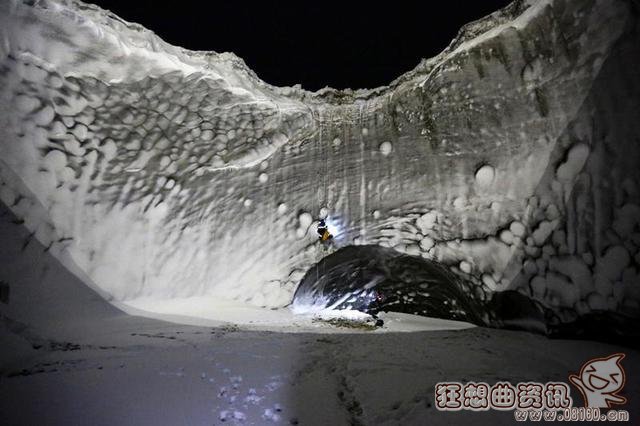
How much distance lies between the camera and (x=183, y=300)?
220 cm

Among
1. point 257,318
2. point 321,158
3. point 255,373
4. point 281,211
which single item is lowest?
point 255,373

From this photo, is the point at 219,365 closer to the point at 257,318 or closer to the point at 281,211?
the point at 257,318

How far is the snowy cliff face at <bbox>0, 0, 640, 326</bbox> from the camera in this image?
1658 mm

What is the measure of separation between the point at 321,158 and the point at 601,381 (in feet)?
6.21

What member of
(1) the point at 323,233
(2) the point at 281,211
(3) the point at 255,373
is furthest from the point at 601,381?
(2) the point at 281,211

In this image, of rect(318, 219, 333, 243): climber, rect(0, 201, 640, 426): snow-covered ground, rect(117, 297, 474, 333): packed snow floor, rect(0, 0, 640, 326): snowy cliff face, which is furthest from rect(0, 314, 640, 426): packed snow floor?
rect(318, 219, 333, 243): climber

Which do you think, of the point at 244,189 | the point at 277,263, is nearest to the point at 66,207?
the point at 244,189

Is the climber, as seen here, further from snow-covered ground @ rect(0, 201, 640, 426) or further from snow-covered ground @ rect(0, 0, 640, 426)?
snow-covered ground @ rect(0, 201, 640, 426)

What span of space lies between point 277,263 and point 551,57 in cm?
196

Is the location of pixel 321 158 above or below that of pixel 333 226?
above

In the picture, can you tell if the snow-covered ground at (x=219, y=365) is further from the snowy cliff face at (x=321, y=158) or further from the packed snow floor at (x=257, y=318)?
the snowy cliff face at (x=321, y=158)

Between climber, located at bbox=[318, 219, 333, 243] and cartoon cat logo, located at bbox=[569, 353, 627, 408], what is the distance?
1432mm

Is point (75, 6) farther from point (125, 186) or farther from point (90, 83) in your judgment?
point (125, 186)

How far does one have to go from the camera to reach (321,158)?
99.3 inches
